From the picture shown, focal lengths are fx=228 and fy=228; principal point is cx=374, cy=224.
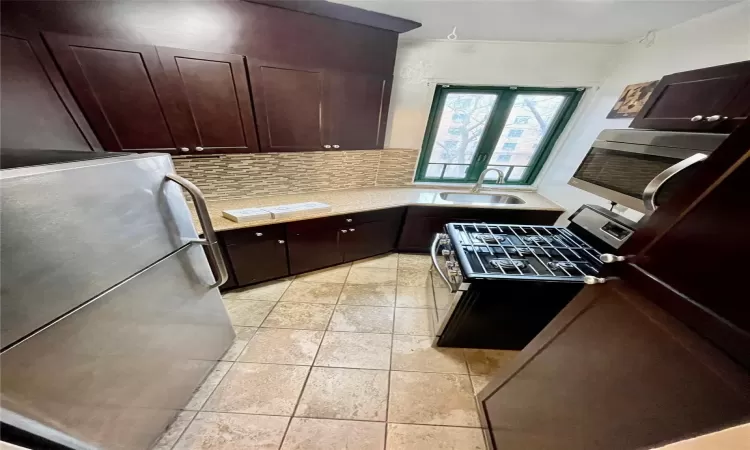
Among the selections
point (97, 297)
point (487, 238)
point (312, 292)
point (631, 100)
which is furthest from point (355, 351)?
point (631, 100)

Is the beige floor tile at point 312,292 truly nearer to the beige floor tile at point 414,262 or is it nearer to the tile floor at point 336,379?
the tile floor at point 336,379

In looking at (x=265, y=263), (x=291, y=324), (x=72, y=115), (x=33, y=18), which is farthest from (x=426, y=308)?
(x=33, y=18)

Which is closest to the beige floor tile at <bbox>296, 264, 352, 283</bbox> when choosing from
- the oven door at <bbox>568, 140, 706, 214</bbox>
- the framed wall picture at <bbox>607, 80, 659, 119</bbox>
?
the oven door at <bbox>568, 140, 706, 214</bbox>

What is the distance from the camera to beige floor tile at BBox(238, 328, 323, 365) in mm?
1564

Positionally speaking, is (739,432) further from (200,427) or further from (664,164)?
(200,427)

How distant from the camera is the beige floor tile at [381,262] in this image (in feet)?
8.40

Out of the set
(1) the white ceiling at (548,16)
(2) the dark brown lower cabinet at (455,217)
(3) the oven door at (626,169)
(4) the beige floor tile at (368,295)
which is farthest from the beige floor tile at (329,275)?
(1) the white ceiling at (548,16)

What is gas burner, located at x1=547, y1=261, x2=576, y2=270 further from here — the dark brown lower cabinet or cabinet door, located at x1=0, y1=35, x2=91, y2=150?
cabinet door, located at x1=0, y1=35, x2=91, y2=150

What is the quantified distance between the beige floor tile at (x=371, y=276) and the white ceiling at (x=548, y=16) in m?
2.20

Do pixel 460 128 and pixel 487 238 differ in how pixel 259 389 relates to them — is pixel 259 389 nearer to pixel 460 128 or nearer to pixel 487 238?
pixel 487 238

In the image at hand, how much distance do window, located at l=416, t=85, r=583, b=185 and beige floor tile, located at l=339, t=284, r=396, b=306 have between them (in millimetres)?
1494

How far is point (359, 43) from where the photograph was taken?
5.82ft

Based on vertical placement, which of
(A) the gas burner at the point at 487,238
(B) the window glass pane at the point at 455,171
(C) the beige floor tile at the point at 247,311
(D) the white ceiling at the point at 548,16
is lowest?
(C) the beige floor tile at the point at 247,311

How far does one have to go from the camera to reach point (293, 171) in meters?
2.29
